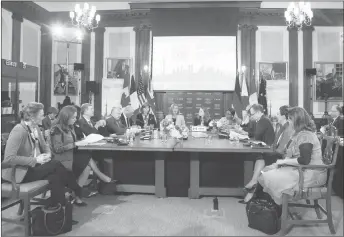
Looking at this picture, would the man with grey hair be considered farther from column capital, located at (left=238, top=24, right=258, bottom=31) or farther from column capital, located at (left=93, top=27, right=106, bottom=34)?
column capital, located at (left=238, top=24, right=258, bottom=31)

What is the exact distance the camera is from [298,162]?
2.65m

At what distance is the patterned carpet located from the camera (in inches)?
107

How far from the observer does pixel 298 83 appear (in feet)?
28.3

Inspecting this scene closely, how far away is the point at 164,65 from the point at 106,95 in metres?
2.07

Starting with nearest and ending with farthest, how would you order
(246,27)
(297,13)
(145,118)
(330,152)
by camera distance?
(330,152), (297,13), (145,118), (246,27)

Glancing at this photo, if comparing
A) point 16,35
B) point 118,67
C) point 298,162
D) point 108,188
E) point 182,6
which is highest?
point 182,6

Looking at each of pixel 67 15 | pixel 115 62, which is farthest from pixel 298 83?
pixel 67 15

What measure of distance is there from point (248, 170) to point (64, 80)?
7077 millimetres

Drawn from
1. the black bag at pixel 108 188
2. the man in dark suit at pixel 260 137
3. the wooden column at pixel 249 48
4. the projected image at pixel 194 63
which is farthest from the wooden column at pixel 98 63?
the man in dark suit at pixel 260 137

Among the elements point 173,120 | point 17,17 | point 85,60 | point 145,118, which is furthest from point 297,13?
point 17,17

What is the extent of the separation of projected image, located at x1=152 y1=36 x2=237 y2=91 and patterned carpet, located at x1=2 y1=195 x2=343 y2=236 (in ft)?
18.0

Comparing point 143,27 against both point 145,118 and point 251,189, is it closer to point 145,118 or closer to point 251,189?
point 145,118

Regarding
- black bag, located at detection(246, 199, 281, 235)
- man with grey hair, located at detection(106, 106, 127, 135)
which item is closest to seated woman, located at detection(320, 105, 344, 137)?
black bag, located at detection(246, 199, 281, 235)

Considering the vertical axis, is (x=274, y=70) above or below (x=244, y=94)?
above
